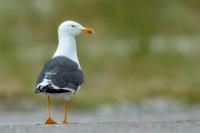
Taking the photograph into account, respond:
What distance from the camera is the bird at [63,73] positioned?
1734 centimetres

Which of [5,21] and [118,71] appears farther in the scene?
[5,21]

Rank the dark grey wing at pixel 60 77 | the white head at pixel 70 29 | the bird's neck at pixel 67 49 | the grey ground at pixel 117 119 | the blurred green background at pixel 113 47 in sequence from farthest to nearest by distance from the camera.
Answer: the blurred green background at pixel 113 47 < the white head at pixel 70 29 < the bird's neck at pixel 67 49 < the dark grey wing at pixel 60 77 < the grey ground at pixel 117 119

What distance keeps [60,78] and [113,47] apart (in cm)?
2323

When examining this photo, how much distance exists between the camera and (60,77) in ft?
57.7

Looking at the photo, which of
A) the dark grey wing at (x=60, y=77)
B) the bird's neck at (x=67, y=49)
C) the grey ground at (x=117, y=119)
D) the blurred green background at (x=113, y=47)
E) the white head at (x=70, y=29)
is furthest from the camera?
the blurred green background at (x=113, y=47)

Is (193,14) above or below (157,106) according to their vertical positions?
above

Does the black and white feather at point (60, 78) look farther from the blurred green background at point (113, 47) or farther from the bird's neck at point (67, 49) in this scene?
the blurred green background at point (113, 47)

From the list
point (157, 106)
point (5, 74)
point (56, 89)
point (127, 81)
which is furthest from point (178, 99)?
point (56, 89)

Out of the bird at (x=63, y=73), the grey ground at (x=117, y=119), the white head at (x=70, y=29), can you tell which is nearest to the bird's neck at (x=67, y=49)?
the bird at (x=63, y=73)

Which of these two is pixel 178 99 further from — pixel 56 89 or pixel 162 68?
pixel 56 89

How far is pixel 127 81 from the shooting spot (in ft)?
117

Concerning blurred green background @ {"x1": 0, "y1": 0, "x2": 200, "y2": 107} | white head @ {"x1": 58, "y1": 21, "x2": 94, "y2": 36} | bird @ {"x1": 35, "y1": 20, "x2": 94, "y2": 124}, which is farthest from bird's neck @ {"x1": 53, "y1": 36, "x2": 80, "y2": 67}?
blurred green background @ {"x1": 0, "y1": 0, "x2": 200, "y2": 107}

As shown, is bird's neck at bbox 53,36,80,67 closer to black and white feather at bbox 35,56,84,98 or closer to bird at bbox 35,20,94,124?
bird at bbox 35,20,94,124

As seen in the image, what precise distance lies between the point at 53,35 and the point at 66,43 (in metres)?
23.5
